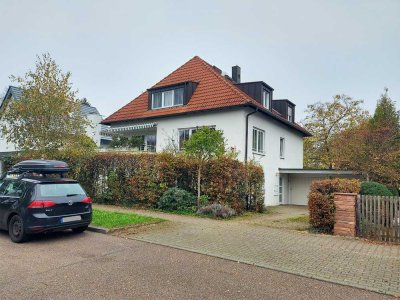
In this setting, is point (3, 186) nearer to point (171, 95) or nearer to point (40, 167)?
point (40, 167)

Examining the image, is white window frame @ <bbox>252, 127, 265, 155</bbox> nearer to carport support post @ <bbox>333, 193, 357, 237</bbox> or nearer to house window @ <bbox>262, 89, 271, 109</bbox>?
house window @ <bbox>262, 89, 271, 109</bbox>

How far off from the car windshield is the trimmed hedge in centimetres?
558

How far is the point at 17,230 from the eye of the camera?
834cm

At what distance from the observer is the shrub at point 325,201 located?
10562mm

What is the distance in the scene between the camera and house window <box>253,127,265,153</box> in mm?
19845

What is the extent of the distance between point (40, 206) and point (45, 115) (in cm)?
833

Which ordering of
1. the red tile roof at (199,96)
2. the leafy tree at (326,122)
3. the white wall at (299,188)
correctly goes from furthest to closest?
the leafy tree at (326,122) < the white wall at (299,188) < the red tile roof at (199,96)

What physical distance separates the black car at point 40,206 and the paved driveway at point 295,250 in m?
1.69

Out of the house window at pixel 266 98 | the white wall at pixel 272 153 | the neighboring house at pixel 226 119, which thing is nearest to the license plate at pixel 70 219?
the neighboring house at pixel 226 119

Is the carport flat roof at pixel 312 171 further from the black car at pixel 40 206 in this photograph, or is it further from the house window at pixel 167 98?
the black car at pixel 40 206

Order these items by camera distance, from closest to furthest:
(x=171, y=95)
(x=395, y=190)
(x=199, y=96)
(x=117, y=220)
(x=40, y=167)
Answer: (x=40, y=167)
(x=117, y=220)
(x=395, y=190)
(x=199, y=96)
(x=171, y=95)

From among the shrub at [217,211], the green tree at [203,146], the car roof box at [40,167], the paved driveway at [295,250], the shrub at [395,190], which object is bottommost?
the paved driveway at [295,250]

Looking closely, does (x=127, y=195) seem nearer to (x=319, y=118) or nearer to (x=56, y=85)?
(x=56, y=85)

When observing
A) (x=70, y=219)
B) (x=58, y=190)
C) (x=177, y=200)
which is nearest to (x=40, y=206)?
(x=58, y=190)
